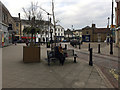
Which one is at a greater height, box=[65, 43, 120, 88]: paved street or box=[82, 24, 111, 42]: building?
box=[82, 24, 111, 42]: building

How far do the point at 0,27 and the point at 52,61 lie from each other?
14542mm

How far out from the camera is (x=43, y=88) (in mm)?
3416

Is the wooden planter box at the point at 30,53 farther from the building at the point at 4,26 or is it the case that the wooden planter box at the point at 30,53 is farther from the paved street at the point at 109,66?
the building at the point at 4,26

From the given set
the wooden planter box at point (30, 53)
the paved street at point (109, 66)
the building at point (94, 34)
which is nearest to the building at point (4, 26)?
the wooden planter box at point (30, 53)

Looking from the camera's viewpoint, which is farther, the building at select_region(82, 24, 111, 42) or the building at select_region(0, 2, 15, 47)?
the building at select_region(82, 24, 111, 42)

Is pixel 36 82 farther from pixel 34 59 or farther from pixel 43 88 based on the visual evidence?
pixel 34 59

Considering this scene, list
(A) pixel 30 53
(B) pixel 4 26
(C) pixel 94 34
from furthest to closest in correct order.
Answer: (C) pixel 94 34 → (B) pixel 4 26 → (A) pixel 30 53

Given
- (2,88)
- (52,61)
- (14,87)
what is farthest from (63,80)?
(52,61)

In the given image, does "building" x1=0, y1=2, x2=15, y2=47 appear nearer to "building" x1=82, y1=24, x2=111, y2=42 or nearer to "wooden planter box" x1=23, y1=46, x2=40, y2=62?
"wooden planter box" x1=23, y1=46, x2=40, y2=62

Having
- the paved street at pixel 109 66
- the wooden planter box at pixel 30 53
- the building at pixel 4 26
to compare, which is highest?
the building at pixel 4 26

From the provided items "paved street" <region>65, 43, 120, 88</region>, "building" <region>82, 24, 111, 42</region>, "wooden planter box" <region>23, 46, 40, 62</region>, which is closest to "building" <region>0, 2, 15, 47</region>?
"wooden planter box" <region>23, 46, 40, 62</region>

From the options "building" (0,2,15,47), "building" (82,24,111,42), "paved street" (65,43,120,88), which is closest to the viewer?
"paved street" (65,43,120,88)

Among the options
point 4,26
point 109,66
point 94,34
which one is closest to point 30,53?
point 109,66

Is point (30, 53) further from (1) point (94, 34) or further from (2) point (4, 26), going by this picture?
(1) point (94, 34)
